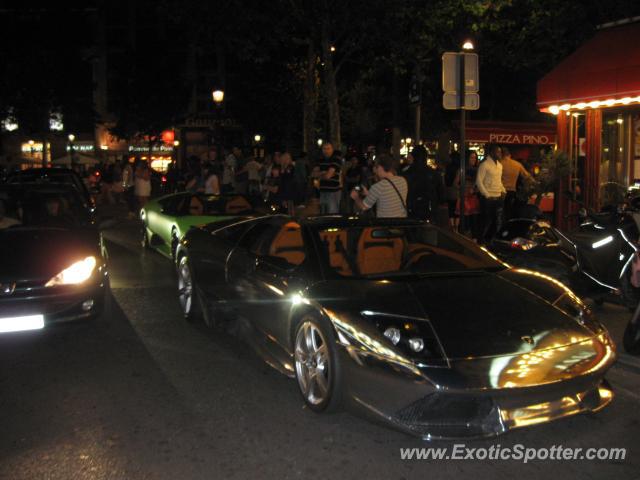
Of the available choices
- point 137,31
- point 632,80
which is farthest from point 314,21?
point 137,31

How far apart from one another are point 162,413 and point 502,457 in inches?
84.6

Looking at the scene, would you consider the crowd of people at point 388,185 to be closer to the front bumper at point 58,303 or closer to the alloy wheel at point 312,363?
the front bumper at point 58,303

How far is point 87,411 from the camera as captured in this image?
4.73 meters

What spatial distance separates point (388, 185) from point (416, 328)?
4806 mm

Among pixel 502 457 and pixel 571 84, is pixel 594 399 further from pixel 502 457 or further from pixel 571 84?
pixel 571 84

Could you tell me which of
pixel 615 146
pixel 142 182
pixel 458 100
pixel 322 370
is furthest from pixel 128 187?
pixel 322 370

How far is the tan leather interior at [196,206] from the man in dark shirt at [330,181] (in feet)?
9.33

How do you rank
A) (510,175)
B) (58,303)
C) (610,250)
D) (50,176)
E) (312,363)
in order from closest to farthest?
1. (312,363)
2. (58,303)
3. (610,250)
4. (510,175)
5. (50,176)

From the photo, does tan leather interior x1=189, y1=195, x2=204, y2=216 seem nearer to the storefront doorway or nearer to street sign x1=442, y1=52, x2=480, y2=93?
street sign x1=442, y1=52, x2=480, y2=93

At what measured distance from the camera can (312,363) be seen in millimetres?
4656

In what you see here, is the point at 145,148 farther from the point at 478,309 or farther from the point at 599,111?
the point at 478,309

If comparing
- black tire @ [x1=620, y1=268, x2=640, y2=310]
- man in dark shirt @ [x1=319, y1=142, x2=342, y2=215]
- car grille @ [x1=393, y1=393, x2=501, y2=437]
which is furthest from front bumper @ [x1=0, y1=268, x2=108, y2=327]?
man in dark shirt @ [x1=319, y1=142, x2=342, y2=215]

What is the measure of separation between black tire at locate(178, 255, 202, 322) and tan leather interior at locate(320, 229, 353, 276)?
6.85 ft

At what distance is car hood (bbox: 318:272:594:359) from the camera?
4082 millimetres
